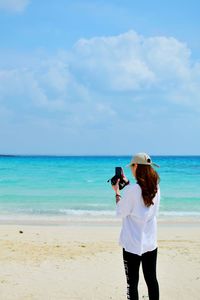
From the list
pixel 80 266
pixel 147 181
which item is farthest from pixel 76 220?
pixel 147 181

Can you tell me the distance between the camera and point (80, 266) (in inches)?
284

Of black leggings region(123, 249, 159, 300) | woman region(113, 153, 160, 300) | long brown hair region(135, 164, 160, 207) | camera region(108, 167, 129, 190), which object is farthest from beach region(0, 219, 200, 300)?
long brown hair region(135, 164, 160, 207)

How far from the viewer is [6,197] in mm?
22641

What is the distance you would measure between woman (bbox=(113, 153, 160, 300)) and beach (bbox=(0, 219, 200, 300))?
1.76 metres

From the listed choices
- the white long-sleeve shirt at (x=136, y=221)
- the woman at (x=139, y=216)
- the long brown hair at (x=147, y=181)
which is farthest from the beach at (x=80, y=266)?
the long brown hair at (x=147, y=181)

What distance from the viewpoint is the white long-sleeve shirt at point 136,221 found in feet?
13.0

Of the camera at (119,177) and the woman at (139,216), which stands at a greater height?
the camera at (119,177)

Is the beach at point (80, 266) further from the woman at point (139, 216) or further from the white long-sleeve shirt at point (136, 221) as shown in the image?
the white long-sleeve shirt at point (136, 221)

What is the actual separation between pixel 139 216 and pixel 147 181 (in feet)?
1.00

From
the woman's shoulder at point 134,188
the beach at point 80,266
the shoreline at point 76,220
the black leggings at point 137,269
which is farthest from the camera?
the shoreline at point 76,220

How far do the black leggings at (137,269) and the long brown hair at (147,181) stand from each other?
48cm

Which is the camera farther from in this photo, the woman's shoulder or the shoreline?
the shoreline

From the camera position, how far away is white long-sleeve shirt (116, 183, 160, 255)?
13.0ft

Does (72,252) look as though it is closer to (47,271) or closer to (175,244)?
(47,271)
